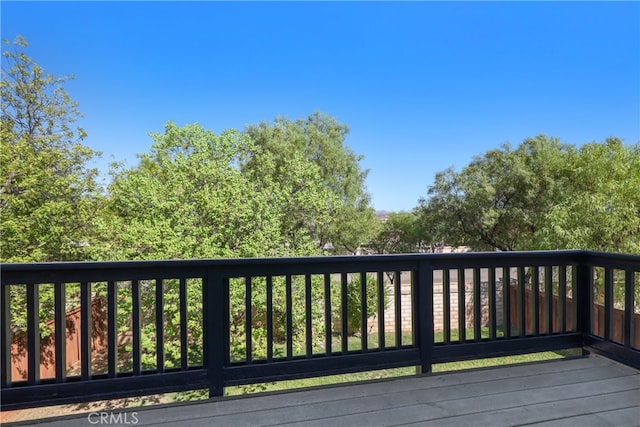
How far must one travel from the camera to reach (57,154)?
322 inches

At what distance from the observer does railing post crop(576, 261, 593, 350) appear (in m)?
2.43

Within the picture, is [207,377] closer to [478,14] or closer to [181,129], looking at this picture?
[181,129]

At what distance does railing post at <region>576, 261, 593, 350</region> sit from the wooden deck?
1.15 ft

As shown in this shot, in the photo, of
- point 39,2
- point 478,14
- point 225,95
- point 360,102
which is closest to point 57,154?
point 39,2

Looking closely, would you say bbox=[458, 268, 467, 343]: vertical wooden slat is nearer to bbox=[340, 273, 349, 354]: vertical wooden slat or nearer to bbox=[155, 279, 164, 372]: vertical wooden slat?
bbox=[340, 273, 349, 354]: vertical wooden slat

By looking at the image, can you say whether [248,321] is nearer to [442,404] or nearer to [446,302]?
[442,404]

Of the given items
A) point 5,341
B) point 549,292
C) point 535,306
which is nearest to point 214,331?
point 5,341

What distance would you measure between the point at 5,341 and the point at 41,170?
7757mm

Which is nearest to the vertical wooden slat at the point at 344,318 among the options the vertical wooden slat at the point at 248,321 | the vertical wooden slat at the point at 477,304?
the vertical wooden slat at the point at 248,321

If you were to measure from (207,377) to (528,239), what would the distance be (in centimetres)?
1240

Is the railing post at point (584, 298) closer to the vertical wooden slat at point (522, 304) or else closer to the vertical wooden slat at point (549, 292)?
the vertical wooden slat at point (549, 292)

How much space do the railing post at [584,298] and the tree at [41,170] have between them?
8915 mm

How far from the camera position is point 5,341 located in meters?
1.68

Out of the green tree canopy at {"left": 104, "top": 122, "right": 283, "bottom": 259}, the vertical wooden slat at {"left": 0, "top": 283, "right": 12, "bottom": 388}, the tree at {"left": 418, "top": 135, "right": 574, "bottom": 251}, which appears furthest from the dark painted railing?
the tree at {"left": 418, "top": 135, "right": 574, "bottom": 251}
